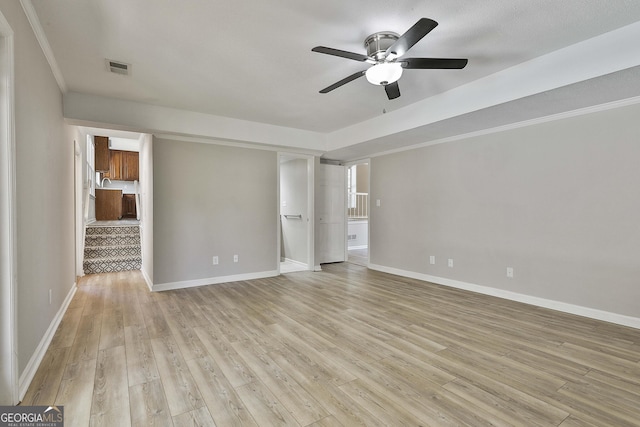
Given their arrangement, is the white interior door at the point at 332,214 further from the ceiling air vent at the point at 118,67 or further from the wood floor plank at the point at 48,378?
the wood floor plank at the point at 48,378

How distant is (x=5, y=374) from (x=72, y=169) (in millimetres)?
3137

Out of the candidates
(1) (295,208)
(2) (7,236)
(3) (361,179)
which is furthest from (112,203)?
(2) (7,236)

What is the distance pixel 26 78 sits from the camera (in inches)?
79.4

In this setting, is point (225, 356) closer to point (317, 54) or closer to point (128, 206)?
point (317, 54)

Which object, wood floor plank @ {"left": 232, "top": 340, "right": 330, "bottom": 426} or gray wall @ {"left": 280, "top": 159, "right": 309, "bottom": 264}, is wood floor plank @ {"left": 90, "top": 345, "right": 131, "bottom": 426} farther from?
gray wall @ {"left": 280, "top": 159, "right": 309, "bottom": 264}

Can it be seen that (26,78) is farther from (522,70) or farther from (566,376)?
(566,376)

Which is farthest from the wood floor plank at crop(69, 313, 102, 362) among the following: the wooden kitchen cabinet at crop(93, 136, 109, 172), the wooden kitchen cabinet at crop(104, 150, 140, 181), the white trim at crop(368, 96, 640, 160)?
the wooden kitchen cabinet at crop(104, 150, 140, 181)

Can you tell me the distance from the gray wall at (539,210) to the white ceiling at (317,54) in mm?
413

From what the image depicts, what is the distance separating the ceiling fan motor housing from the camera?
2.34 m

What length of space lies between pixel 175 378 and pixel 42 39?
2.78 meters

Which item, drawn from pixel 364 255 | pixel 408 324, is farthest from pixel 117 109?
pixel 364 255

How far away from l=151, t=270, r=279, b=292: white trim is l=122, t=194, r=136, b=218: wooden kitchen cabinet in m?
6.28

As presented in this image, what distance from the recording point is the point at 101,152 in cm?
729

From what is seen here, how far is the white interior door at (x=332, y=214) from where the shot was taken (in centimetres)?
638
